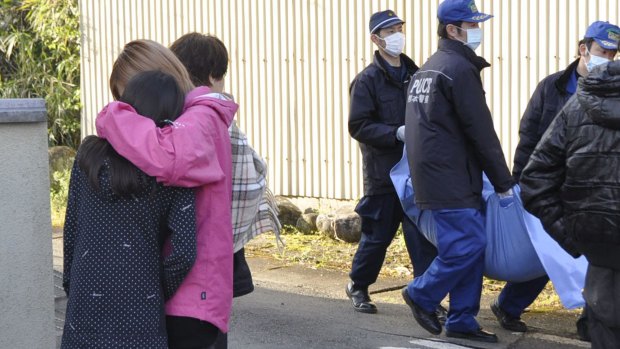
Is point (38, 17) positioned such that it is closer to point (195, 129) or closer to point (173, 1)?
point (173, 1)

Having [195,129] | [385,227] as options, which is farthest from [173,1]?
[195,129]

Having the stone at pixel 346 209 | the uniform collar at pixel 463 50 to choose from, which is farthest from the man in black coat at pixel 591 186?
the stone at pixel 346 209

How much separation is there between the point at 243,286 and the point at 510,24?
487 cm

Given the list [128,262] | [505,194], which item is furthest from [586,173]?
[505,194]

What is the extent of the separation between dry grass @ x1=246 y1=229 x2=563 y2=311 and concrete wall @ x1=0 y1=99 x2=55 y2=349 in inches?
153

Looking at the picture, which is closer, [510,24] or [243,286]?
[243,286]

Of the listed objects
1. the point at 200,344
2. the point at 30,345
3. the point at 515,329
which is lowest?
the point at 515,329

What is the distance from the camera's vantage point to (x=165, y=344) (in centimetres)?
353

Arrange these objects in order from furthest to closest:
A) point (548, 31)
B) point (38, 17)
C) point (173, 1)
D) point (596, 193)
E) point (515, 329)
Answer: point (38, 17) < point (173, 1) < point (548, 31) < point (515, 329) < point (596, 193)

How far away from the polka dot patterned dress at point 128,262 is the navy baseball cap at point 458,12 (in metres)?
3.06

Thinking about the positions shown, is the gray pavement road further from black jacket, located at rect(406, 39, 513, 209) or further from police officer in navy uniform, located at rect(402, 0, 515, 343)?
black jacket, located at rect(406, 39, 513, 209)

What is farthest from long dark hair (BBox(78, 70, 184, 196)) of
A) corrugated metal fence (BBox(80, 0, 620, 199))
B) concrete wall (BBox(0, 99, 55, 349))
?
corrugated metal fence (BBox(80, 0, 620, 199))

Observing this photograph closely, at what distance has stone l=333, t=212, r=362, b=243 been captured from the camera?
29.7 feet

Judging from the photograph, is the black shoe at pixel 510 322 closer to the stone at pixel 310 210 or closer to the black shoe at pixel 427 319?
the black shoe at pixel 427 319
